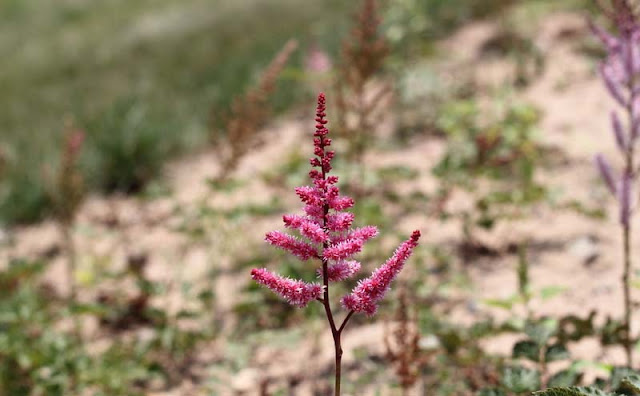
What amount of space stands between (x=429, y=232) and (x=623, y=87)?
7.54ft

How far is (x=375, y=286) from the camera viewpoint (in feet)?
5.32

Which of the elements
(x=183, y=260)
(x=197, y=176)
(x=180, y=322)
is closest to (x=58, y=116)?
(x=197, y=176)

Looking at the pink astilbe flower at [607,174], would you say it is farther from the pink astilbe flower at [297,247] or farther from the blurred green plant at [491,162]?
the blurred green plant at [491,162]

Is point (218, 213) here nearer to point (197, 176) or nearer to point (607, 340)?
point (607, 340)

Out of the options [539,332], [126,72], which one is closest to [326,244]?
[539,332]

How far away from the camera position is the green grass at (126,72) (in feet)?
21.1

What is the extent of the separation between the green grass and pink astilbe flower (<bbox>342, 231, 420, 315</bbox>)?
4.87m

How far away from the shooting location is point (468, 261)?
427 cm

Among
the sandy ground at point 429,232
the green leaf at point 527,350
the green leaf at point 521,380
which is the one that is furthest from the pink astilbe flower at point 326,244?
the sandy ground at point 429,232

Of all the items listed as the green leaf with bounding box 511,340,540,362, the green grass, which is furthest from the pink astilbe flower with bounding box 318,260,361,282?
the green grass

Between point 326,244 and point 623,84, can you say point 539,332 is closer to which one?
point 623,84

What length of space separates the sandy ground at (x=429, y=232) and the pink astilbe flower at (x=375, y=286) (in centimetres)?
128

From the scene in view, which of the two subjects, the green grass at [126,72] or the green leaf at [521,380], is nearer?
the green leaf at [521,380]

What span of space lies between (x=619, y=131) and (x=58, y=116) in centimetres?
766
